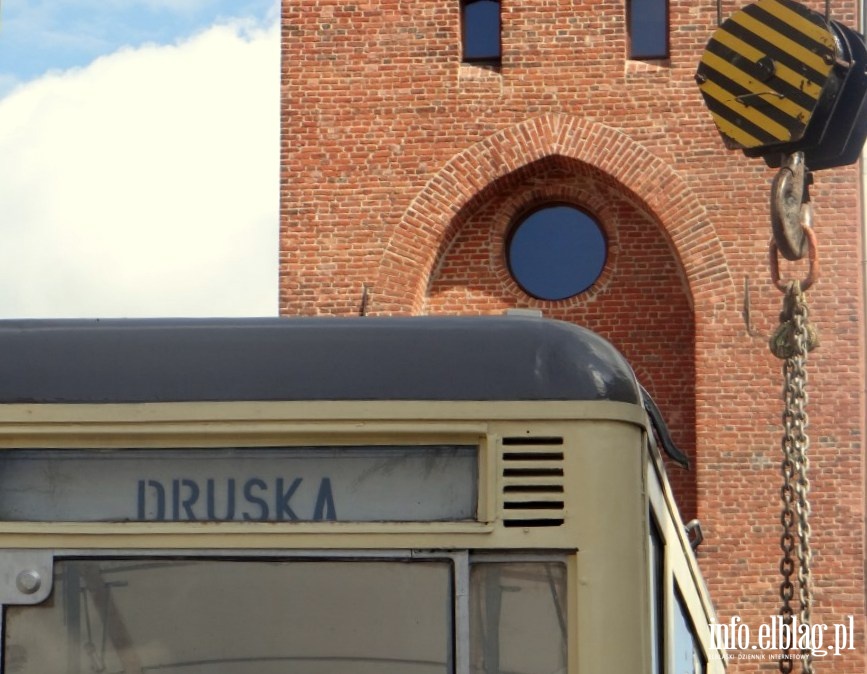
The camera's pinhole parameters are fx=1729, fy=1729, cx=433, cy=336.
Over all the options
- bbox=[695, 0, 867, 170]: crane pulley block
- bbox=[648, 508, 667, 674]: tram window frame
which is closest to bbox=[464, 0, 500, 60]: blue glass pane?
bbox=[695, 0, 867, 170]: crane pulley block

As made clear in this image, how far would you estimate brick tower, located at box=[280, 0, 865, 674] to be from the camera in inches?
628

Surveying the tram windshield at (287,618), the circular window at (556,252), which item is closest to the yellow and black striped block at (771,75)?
the circular window at (556,252)

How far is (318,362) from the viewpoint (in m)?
3.51

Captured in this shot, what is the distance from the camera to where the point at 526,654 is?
340cm

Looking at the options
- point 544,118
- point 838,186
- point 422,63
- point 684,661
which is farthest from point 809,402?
point 684,661

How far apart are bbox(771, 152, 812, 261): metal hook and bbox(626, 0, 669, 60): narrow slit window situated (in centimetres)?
630

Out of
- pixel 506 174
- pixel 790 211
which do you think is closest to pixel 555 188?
pixel 506 174

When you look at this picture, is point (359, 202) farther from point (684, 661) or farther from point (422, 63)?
point (684, 661)

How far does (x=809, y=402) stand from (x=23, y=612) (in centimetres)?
1276

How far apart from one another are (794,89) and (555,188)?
4.76 m

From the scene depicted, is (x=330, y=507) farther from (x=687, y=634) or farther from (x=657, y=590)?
(x=687, y=634)

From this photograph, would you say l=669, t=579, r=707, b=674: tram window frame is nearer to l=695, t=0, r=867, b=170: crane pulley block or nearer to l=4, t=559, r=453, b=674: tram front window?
l=4, t=559, r=453, b=674: tram front window

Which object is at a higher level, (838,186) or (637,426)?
(838,186)

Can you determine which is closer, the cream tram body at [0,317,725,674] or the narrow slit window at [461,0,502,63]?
the cream tram body at [0,317,725,674]
